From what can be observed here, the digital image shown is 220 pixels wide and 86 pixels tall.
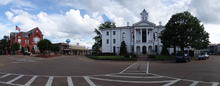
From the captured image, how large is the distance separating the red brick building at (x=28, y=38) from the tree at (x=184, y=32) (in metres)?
57.7

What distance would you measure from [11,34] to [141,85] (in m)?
92.6

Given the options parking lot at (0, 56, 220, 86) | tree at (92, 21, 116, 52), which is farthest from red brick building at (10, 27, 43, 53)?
parking lot at (0, 56, 220, 86)

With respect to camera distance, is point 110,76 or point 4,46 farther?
point 4,46

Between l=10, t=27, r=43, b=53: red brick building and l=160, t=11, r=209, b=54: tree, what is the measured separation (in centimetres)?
5771

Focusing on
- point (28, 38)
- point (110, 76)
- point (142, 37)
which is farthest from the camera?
point (28, 38)

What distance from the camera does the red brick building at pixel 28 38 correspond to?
279ft

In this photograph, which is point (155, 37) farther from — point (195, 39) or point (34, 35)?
point (34, 35)

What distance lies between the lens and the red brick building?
85.2 meters

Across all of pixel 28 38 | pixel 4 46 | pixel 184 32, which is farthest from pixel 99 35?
pixel 184 32

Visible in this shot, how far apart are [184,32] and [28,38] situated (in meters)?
63.4

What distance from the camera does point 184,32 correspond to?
44062 millimetres

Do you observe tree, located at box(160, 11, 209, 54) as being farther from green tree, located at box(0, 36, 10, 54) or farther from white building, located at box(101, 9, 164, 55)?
green tree, located at box(0, 36, 10, 54)

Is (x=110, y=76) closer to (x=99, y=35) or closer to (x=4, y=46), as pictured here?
(x=4, y=46)

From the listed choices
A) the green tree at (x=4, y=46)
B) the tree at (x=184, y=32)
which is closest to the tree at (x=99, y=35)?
the green tree at (x=4, y=46)
